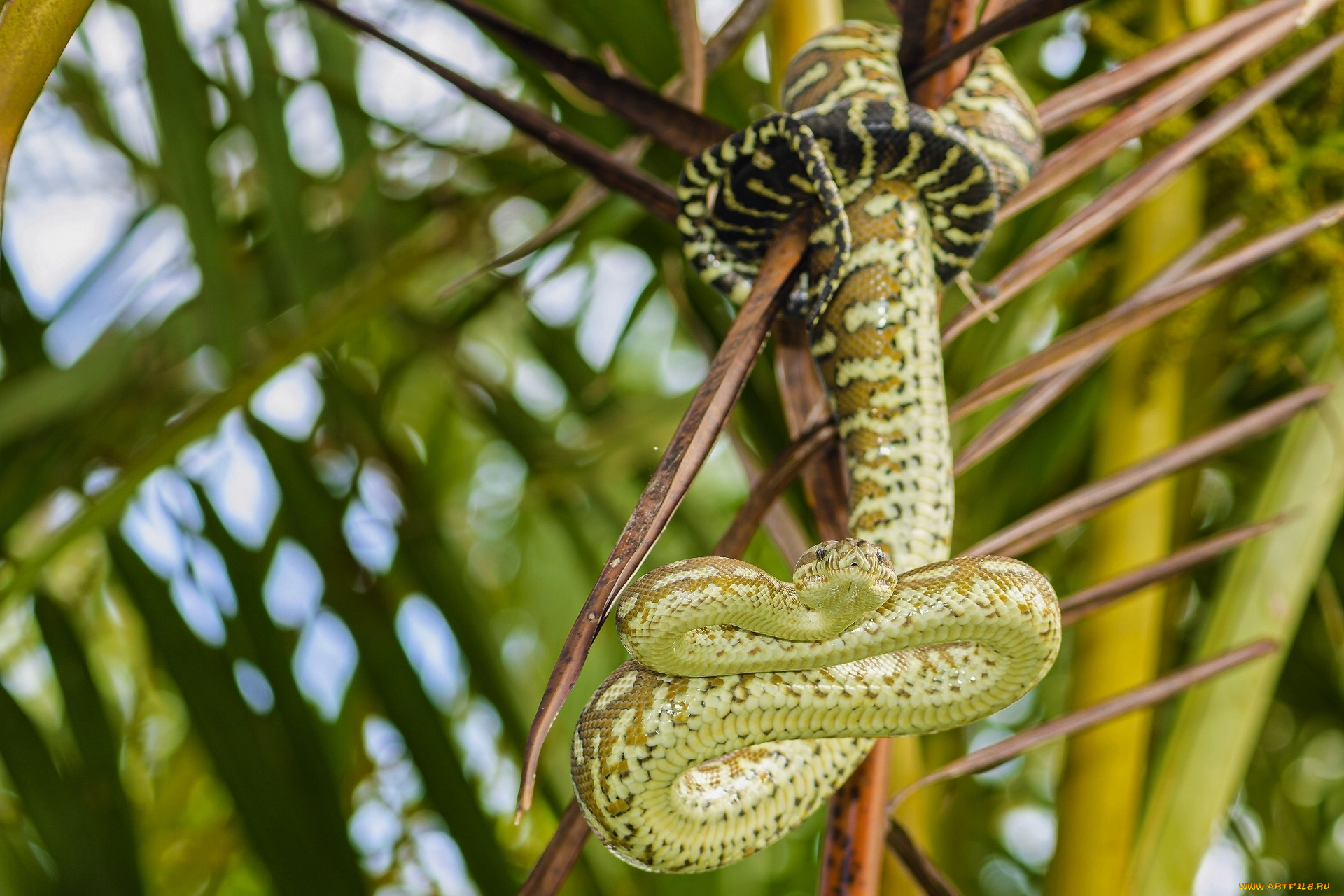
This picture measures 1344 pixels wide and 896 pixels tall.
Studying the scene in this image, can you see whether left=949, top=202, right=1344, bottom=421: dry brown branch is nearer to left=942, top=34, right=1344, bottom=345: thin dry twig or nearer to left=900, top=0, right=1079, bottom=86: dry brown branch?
left=942, top=34, right=1344, bottom=345: thin dry twig

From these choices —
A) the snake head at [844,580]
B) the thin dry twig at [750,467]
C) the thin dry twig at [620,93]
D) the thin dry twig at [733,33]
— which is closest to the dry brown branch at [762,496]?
the thin dry twig at [750,467]

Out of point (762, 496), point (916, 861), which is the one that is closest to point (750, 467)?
point (762, 496)

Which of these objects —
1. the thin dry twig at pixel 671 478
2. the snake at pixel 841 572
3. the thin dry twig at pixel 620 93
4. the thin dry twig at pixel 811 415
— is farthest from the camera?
the thin dry twig at pixel 811 415

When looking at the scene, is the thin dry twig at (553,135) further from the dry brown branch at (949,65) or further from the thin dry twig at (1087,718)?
the thin dry twig at (1087,718)

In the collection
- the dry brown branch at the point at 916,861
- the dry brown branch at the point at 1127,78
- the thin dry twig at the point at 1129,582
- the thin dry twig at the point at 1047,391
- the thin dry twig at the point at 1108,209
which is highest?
the dry brown branch at the point at 1127,78

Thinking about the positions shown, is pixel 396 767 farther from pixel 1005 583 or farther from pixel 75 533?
pixel 1005 583

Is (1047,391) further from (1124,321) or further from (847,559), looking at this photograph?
(847,559)

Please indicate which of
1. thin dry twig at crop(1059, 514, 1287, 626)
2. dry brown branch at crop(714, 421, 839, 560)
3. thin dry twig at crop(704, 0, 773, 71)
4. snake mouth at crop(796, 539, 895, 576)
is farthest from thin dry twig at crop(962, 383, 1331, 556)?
thin dry twig at crop(704, 0, 773, 71)
